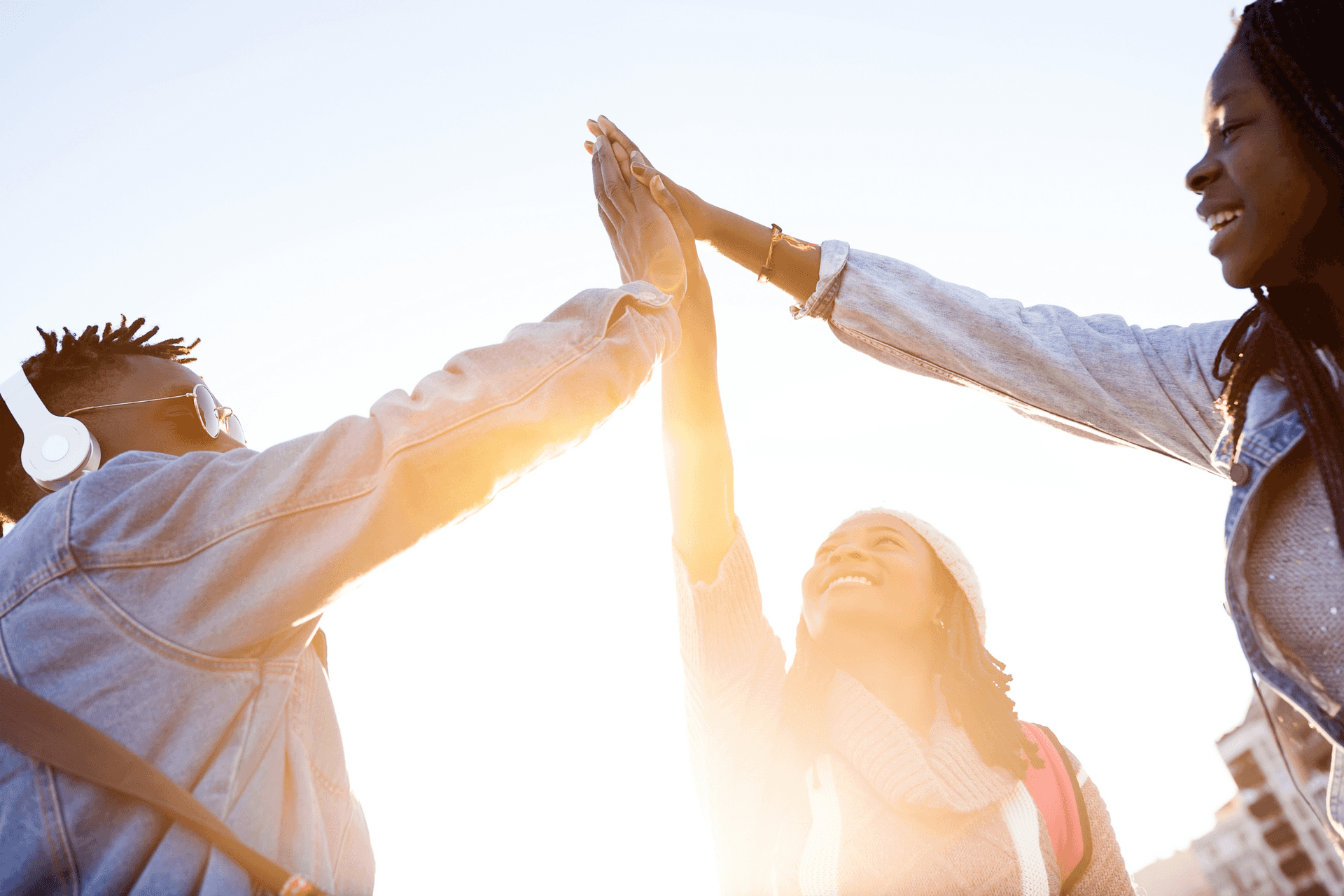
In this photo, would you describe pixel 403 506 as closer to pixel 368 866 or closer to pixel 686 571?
pixel 368 866

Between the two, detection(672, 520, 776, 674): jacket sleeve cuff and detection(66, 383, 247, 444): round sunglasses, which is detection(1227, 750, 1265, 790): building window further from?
detection(66, 383, 247, 444): round sunglasses

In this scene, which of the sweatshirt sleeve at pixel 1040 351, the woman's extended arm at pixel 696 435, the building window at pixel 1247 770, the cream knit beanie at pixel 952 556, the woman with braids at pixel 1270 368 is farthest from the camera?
the building window at pixel 1247 770

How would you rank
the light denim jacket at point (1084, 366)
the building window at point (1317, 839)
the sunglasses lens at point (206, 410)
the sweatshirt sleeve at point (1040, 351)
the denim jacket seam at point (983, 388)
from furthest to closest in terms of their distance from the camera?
the building window at point (1317, 839), the denim jacket seam at point (983, 388), the sweatshirt sleeve at point (1040, 351), the sunglasses lens at point (206, 410), the light denim jacket at point (1084, 366)

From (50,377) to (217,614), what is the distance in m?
1.25

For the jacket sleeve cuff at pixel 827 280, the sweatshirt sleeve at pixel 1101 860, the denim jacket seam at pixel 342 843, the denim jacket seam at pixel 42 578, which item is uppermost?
the jacket sleeve cuff at pixel 827 280

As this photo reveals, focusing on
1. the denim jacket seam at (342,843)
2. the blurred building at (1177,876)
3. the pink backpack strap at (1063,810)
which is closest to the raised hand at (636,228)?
the denim jacket seam at (342,843)

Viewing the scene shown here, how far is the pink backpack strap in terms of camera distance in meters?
3.00

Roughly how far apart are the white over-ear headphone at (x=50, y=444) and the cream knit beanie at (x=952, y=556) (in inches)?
112

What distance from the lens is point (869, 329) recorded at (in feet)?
9.75

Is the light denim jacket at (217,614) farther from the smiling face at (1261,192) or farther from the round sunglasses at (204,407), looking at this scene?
the smiling face at (1261,192)

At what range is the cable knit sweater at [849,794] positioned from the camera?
280 cm

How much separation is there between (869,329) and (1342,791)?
1.81 m

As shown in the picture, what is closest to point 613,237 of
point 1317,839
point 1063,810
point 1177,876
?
point 1063,810

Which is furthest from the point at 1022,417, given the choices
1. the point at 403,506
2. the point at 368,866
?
the point at 368,866
